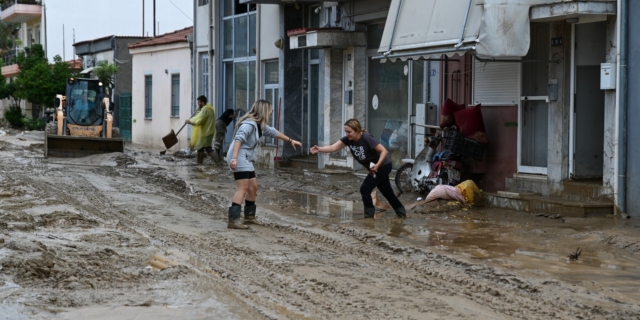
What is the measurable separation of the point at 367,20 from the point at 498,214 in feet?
23.7

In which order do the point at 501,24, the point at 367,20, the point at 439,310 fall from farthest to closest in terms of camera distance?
the point at 367,20 < the point at 501,24 < the point at 439,310

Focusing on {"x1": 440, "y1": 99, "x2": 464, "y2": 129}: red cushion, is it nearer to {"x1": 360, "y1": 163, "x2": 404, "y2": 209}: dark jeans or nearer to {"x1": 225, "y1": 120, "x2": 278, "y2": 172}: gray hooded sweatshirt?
{"x1": 360, "y1": 163, "x2": 404, "y2": 209}: dark jeans

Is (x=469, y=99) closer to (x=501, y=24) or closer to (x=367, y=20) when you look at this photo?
(x=501, y=24)

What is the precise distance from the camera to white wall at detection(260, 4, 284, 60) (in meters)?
23.4

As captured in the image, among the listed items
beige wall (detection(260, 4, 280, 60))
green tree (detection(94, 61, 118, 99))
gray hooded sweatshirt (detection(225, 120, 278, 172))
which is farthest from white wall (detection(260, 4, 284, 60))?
green tree (detection(94, 61, 118, 99))

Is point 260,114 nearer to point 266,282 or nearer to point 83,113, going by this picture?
point 266,282

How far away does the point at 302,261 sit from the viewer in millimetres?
9234

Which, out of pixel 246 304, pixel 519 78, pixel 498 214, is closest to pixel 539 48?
pixel 519 78

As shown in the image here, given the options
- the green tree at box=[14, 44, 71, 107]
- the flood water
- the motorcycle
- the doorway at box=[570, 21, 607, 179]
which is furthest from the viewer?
the green tree at box=[14, 44, 71, 107]

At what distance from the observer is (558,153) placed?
44.8 feet

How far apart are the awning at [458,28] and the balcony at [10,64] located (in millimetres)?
41231

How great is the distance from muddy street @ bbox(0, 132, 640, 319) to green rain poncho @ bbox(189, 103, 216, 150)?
8211 millimetres

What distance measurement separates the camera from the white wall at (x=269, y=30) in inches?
923

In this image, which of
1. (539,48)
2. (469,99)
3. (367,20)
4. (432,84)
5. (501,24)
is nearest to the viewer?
(501,24)
